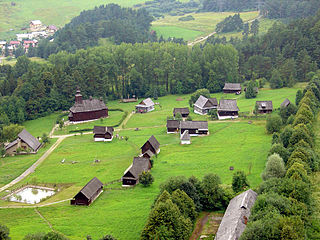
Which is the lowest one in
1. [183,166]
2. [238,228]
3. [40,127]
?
[40,127]

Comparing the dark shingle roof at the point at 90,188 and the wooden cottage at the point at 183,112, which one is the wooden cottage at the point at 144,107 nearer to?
the wooden cottage at the point at 183,112

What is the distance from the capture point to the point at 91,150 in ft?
282

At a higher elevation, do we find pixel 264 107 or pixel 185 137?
pixel 264 107

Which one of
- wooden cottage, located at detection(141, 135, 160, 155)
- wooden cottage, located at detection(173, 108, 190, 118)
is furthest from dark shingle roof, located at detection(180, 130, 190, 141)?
wooden cottage, located at detection(173, 108, 190, 118)

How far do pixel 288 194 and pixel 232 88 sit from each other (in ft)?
271

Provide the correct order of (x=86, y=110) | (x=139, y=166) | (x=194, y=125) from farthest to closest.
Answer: (x=86, y=110)
(x=194, y=125)
(x=139, y=166)

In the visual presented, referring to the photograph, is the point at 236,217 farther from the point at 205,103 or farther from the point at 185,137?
the point at 205,103

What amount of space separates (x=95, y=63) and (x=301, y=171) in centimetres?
9505

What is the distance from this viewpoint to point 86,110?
108625mm

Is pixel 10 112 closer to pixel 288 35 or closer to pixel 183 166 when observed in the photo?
pixel 183 166

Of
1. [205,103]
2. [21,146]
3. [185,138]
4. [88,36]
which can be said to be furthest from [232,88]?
[88,36]

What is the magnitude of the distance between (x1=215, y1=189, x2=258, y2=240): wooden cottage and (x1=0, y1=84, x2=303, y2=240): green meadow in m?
9.87

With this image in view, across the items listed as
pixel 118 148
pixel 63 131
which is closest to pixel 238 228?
pixel 118 148

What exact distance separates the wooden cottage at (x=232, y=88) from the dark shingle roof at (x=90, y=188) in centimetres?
7364
